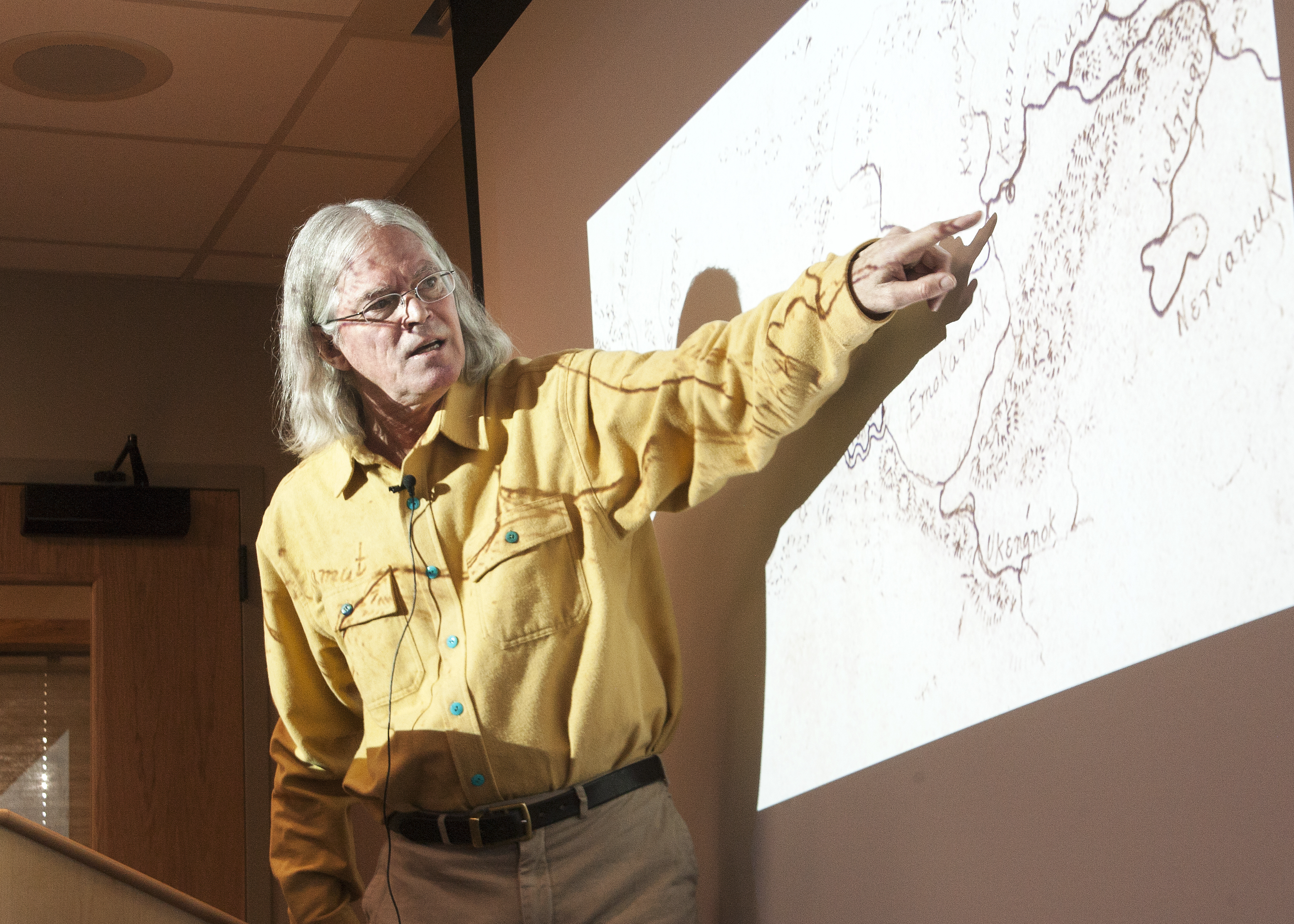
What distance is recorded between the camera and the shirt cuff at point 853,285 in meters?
1.24

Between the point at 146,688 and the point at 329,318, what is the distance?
252 cm

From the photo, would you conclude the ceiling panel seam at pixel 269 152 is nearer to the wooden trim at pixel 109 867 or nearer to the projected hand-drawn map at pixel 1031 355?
the projected hand-drawn map at pixel 1031 355

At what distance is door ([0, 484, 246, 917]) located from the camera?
12.5 ft

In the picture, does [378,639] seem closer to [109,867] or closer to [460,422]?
[460,422]

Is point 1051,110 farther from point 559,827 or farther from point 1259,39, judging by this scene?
point 559,827

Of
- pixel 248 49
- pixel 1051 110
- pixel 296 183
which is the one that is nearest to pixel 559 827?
pixel 1051 110

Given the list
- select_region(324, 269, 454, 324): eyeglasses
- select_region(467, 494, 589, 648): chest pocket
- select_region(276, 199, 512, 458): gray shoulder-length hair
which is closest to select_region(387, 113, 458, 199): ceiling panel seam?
select_region(276, 199, 512, 458): gray shoulder-length hair

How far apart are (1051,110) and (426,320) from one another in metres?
0.79

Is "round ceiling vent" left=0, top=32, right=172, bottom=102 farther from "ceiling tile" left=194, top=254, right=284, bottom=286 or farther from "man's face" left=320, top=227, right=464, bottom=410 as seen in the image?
"man's face" left=320, top=227, right=464, bottom=410

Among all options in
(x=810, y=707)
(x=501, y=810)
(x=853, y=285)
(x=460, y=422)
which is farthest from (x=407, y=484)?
(x=853, y=285)

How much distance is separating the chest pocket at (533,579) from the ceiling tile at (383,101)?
6.10ft

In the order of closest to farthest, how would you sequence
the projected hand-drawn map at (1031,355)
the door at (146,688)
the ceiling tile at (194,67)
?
1. the projected hand-drawn map at (1031,355)
2. the ceiling tile at (194,67)
3. the door at (146,688)

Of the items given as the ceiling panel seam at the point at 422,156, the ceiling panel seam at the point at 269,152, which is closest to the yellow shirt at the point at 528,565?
the ceiling panel seam at the point at 269,152

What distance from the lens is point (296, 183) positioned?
12.2 ft
